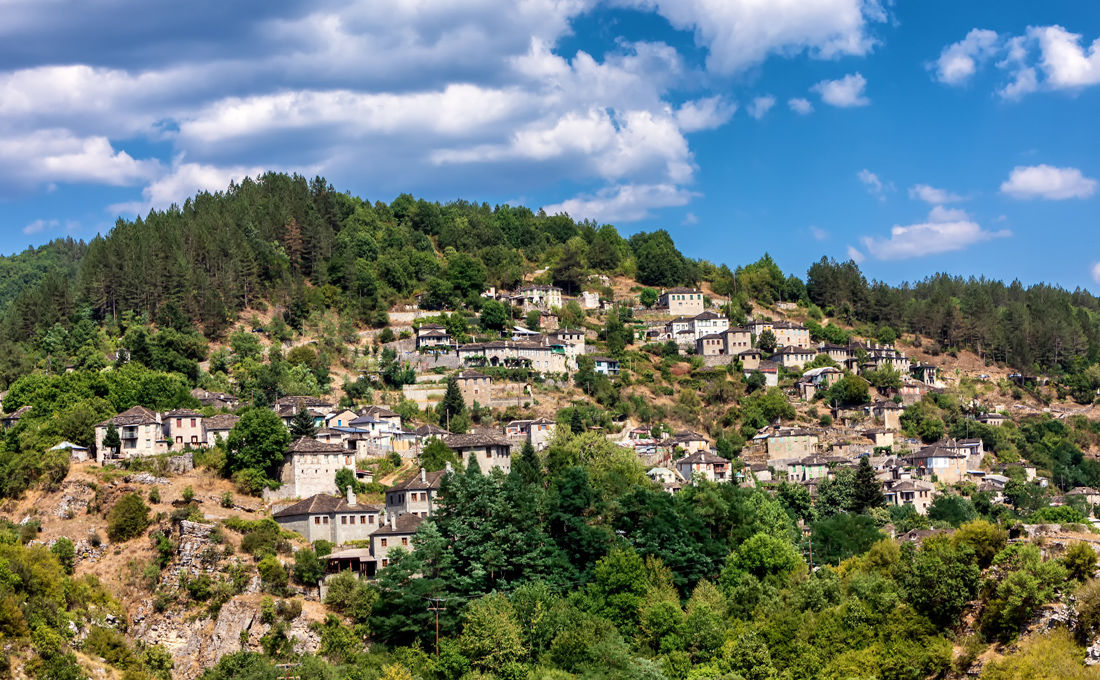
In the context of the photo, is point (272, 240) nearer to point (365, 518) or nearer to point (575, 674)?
point (365, 518)

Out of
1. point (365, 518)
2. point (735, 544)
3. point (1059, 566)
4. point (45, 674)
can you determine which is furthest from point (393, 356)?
point (1059, 566)

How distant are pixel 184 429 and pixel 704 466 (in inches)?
1483

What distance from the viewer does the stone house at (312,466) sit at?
67625 millimetres

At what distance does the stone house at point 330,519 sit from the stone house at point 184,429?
10294 millimetres

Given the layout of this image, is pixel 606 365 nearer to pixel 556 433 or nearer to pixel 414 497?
pixel 556 433

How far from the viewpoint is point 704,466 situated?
290 feet

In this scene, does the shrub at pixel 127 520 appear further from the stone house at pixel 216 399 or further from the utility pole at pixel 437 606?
the stone house at pixel 216 399

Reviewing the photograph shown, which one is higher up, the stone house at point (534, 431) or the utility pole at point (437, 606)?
the stone house at point (534, 431)

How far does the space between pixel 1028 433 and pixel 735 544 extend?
53665mm

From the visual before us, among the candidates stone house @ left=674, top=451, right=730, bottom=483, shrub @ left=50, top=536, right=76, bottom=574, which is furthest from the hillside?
stone house @ left=674, top=451, right=730, bottom=483

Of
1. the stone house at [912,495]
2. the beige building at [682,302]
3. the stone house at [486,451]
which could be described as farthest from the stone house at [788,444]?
the beige building at [682,302]

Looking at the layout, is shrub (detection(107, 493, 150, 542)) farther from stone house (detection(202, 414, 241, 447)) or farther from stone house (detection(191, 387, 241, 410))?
stone house (detection(191, 387, 241, 410))

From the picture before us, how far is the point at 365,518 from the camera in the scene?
210 ft

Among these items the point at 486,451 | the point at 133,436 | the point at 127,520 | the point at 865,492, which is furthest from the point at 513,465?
the point at 865,492
